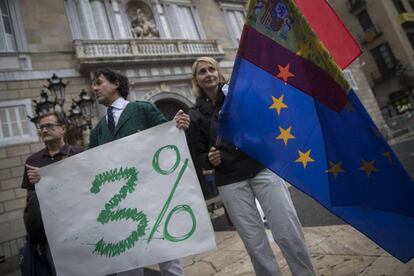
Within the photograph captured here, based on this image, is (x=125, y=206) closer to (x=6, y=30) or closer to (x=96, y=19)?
(x=6, y=30)

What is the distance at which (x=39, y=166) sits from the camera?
2.31 meters

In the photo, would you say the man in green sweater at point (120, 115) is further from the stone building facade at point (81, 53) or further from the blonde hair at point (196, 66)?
the stone building facade at point (81, 53)

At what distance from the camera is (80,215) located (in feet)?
6.61

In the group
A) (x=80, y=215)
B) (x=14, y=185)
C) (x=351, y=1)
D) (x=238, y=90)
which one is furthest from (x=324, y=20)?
(x=351, y=1)

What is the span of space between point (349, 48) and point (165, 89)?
9559mm

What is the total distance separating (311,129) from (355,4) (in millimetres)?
29764

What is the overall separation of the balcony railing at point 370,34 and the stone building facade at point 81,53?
17.9 metres

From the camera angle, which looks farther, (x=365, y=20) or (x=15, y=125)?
(x=365, y=20)

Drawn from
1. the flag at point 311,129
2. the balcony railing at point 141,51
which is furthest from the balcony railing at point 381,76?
the flag at point 311,129

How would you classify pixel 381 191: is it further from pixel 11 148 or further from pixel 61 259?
pixel 11 148

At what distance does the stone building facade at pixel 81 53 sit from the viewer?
8188mm

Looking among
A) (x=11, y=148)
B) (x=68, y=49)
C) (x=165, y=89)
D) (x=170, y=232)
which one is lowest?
(x=170, y=232)

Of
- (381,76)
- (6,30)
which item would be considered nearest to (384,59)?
(381,76)

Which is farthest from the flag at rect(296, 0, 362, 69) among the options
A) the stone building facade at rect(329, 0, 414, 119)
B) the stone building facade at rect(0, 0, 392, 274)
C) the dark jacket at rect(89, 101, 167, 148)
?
the stone building facade at rect(329, 0, 414, 119)
